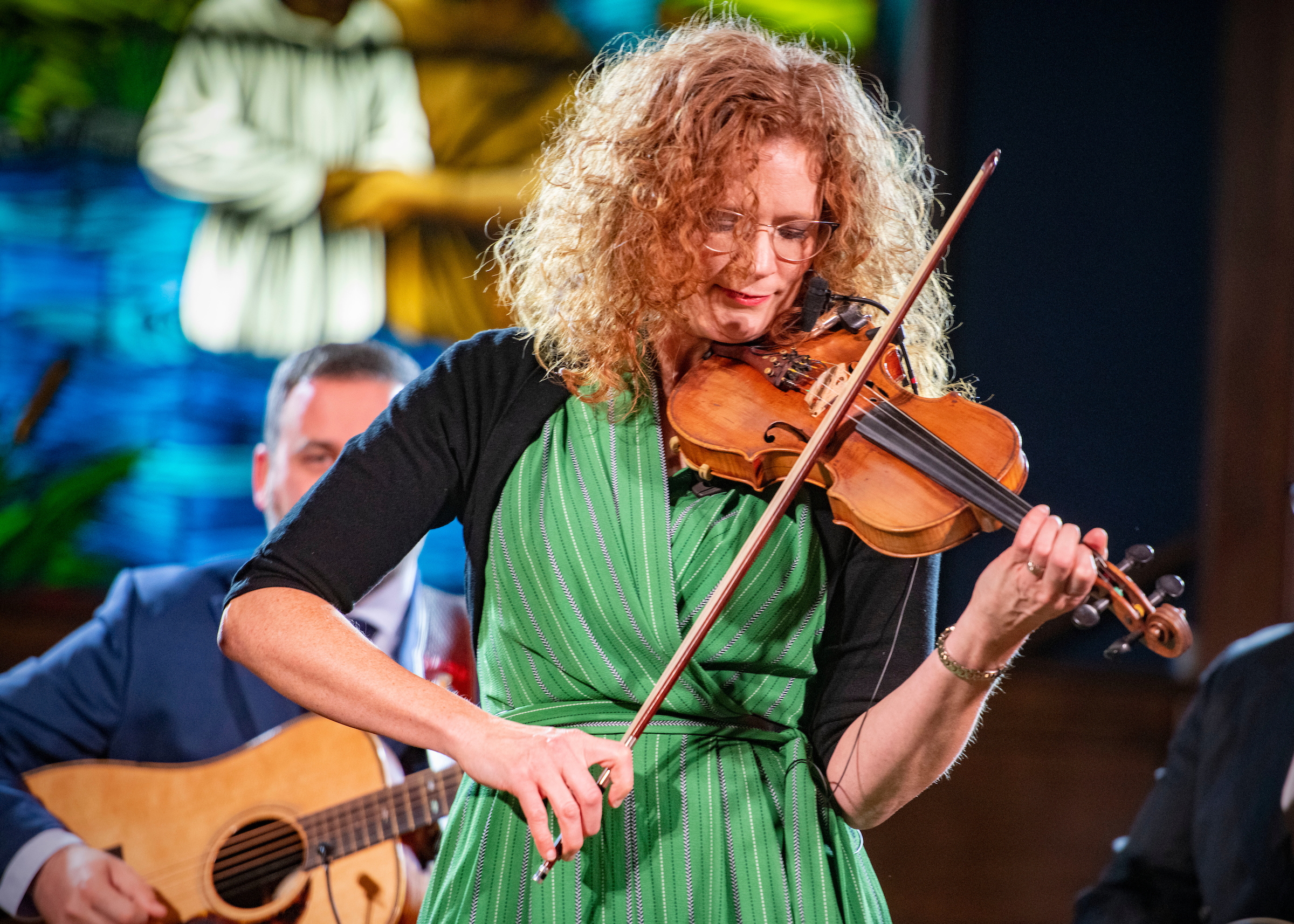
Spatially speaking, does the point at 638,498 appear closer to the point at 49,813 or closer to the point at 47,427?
the point at 49,813

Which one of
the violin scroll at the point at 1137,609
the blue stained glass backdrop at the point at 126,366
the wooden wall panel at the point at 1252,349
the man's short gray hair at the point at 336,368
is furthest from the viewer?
the blue stained glass backdrop at the point at 126,366

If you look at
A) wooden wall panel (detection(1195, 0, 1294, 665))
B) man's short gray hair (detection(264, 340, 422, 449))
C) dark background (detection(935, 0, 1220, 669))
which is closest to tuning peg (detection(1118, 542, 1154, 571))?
man's short gray hair (detection(264, 340, 422, 449))

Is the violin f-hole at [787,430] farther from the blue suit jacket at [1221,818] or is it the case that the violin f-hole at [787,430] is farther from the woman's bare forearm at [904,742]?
the blue suit jacket at [1221,818]

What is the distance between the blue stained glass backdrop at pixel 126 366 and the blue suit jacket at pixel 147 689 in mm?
1013

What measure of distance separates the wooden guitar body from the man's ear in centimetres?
45

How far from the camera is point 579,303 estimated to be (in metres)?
1.19

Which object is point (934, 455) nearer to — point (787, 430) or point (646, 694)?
point (787, 430)

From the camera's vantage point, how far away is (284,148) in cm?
316

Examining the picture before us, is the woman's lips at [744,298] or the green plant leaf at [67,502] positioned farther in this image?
the green plant leaf at [67,502]

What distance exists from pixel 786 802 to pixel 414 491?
416mm

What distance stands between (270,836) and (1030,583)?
128cm

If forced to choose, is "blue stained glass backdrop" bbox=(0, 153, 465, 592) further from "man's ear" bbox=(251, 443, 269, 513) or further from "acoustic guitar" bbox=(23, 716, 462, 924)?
"acoustic guitar" bbox=(23, 716, 462, 924)

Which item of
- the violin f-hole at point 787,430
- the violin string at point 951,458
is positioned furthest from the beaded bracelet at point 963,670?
the violin f-hole at point 787,430

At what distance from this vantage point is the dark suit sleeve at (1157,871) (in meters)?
1.80
